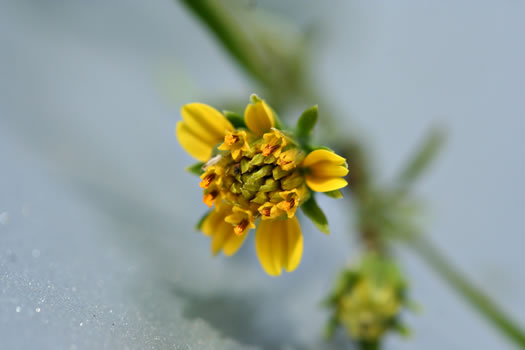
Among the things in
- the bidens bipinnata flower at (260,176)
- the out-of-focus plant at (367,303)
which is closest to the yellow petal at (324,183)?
the bidens bipinnata flower at (260,176)

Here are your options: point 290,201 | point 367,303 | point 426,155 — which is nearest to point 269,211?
point 290,201

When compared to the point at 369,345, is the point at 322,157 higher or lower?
higher

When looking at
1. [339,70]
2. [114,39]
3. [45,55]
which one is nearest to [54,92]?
[45,55]

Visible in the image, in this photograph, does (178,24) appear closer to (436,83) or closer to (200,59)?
(200,59)

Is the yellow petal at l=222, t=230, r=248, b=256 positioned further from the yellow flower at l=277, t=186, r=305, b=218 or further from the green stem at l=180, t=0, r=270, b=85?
the green stem at l=180, t=0, r=270, b=85

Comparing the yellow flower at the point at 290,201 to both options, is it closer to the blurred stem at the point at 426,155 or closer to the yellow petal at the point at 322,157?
the yellow petal at the point at 322,157

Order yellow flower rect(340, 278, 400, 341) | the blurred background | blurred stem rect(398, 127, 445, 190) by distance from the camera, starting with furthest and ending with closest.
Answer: blurred stem rect(398, 127, 445, 190)
yellow flower rect(340, 278, 400, 341)
the blurred background

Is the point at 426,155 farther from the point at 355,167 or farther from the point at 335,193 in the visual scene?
the point at 335,193

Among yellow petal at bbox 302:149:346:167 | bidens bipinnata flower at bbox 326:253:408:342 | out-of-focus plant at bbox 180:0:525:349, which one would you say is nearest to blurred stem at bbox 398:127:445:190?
out-of-focus plant at bbox 180:0:525:349
